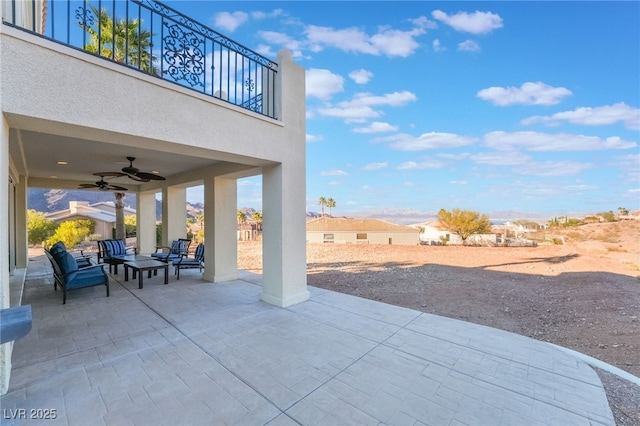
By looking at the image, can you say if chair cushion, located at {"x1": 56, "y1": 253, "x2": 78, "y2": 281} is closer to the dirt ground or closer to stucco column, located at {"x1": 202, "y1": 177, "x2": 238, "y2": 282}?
stucco column, located at {"x1": 202, "y1": 177, "x2": 238, "y2": 282}

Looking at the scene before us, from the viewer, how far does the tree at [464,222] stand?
26.1 meters

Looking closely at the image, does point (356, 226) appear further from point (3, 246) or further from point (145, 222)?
point (3, 246)

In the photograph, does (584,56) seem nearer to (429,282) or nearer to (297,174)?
(429,282)

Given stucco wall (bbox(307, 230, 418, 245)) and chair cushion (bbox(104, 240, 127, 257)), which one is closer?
chair cushion (bbox(104, 240, 127, 257))

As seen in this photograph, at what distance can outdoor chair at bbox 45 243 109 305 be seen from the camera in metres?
5.50

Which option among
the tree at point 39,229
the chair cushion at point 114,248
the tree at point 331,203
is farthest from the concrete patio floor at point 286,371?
the tree at point 331,203

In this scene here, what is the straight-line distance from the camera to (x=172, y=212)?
32.0 feet

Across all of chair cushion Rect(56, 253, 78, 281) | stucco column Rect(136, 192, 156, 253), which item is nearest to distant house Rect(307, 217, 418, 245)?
stucco column Rect(136, 192, 156, 253)

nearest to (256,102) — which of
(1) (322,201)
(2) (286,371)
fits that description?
(2) (286,371)

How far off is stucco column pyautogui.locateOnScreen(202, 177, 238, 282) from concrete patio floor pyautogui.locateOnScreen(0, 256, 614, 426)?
7.15ft

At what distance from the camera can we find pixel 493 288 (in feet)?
25.9

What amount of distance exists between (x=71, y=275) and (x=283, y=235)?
4610mm

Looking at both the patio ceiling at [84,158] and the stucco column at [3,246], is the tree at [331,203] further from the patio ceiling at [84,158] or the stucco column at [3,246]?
the stucco column at [3,246]

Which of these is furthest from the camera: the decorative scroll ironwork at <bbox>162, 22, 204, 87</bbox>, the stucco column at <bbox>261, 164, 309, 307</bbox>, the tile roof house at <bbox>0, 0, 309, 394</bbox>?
the stucco column at <bbox>261, 164, 309, 307</bbox>
